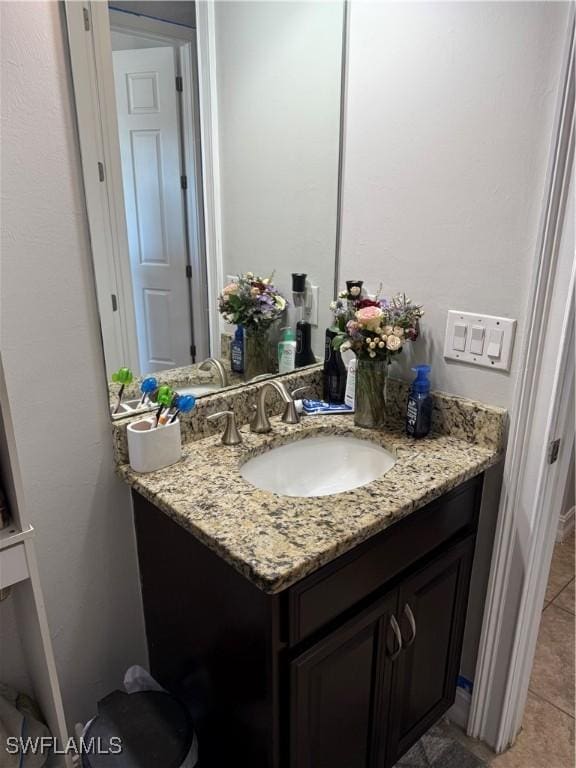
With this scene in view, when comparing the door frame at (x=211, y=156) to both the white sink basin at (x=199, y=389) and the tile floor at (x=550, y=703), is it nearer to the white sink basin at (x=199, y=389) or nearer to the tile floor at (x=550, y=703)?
the white sink basin at (x=199, y=389)

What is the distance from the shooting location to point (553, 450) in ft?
4.18

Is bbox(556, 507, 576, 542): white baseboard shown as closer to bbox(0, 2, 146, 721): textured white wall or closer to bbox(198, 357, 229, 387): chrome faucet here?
bbox(198, 357, 229, 387): chrome faucet

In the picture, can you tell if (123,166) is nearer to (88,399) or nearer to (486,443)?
(88,399)

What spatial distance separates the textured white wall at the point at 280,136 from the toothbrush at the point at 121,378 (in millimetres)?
402

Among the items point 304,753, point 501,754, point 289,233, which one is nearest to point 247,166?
point 289,233

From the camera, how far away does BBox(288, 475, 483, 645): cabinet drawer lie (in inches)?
38.9

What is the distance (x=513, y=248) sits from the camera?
3.99 ft

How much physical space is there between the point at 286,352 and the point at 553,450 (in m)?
0.75

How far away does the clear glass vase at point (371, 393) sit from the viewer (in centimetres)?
141

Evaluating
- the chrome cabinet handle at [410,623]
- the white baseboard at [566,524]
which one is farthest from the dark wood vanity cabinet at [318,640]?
the white baseboard at [566,524]

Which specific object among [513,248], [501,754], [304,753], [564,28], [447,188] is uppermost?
[564,28]

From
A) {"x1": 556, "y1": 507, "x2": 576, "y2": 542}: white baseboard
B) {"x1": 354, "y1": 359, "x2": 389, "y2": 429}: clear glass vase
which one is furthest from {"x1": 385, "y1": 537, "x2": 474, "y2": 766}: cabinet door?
{"x1": 556, "y1": 507, "x2": 576, "y2": 542}: white baseboard

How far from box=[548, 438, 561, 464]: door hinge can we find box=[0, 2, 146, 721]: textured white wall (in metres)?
1.00

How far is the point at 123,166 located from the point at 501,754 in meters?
1.82
